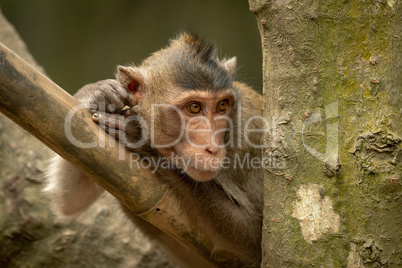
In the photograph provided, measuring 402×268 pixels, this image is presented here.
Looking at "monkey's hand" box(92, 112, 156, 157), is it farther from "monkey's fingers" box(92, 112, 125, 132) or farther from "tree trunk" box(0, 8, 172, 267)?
"tree trunk" box(0, 8, 172, 267)

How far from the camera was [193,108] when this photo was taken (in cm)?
339

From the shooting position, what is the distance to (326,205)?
2455 mm

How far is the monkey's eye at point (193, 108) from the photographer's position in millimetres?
3391

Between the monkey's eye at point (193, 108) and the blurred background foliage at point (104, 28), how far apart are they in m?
5.13

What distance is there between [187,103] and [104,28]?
18.7 feet

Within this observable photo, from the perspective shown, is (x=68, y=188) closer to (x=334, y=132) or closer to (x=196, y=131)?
(x=196, y=131)

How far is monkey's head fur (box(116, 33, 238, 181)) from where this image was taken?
3182mm

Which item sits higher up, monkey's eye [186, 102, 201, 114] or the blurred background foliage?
the blurred background foliage

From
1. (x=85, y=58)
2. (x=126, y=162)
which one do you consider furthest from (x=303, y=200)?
(x=85, y=58)

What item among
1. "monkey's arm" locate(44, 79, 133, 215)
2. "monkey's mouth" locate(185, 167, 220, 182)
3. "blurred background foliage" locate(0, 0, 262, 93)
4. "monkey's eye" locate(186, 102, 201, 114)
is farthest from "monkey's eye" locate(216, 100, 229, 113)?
"blurred background foliage" locate(0, 0, 262, 93)

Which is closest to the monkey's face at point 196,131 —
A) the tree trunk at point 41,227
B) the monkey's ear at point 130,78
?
the monkey's ear at point 130,78

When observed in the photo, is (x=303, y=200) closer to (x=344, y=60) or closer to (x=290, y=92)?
(x=290, y=92)

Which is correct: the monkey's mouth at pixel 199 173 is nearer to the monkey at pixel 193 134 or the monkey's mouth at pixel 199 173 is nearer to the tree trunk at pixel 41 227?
the monkey at pixel 193 134


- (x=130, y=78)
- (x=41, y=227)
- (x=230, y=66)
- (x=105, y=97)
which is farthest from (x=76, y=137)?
(x=41, y=227)
